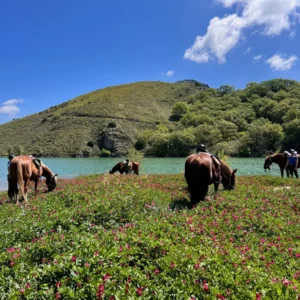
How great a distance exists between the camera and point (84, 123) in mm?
118938

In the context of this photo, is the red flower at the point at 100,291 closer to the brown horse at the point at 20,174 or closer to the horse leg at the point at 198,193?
the horse leg at the point at 198,193

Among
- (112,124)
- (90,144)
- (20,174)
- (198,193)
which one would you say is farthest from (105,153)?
(198,193)

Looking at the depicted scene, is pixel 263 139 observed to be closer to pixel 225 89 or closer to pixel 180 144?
pixel 180 144

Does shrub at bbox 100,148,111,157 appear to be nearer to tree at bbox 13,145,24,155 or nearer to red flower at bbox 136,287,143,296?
tree at bbox 13,145,24,155

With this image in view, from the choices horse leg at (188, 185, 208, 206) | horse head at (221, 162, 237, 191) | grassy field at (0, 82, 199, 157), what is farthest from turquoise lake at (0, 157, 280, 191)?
grassy field at (0, 82, 199, 157)

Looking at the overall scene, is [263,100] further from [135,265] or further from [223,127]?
[135,265]

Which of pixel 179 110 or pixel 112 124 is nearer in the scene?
pixel 112 124

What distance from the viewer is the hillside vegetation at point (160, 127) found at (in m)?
88.2

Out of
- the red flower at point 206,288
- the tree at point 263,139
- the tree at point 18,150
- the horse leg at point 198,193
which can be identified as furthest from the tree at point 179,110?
the red flower at point 206,288

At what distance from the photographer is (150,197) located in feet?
36.4

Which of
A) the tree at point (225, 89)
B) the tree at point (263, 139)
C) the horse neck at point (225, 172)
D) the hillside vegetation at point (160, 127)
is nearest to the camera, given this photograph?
the horse neck at point (225, 172)

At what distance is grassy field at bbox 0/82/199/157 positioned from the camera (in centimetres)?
10550

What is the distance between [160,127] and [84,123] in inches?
1244

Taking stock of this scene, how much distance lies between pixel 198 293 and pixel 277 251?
283 centimetres
